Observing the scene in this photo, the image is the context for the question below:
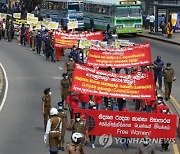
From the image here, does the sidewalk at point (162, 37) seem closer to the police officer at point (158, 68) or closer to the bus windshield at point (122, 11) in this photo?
the bus windshield at point (122, 11)

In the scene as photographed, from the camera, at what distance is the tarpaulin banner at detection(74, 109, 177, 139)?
55.1 ft

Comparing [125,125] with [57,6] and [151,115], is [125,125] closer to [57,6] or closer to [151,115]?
[151,115]

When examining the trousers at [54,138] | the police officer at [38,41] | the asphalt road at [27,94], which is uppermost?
the police officer at [38,41]

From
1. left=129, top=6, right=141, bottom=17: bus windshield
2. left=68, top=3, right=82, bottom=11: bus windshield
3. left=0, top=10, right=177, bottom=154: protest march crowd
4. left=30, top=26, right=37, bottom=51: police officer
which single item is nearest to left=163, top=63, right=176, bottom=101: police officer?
left=0, top=10, right=177, bottom=154: protest march crowd

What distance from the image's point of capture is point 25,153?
54.5ft

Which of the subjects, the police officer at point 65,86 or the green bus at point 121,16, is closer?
the police officer at point 65,86

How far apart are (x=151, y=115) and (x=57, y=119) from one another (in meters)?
2.78

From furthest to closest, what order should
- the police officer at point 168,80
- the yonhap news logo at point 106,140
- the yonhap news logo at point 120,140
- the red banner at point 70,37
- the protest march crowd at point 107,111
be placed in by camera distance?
the red banner at point 70,37 → the police officer at point 168,80 → the yonhap news logo at point 106,140 → the yonhap news logo at point 120,140 → the protest march crowd at point 107,111

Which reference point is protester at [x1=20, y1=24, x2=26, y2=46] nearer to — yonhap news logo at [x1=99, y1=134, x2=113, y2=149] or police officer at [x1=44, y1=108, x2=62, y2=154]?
yonhap news logo at [x1=99, y1=134, x2=113, y2=149]

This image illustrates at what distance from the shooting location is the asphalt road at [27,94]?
17.3m

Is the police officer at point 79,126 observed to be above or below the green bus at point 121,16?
below

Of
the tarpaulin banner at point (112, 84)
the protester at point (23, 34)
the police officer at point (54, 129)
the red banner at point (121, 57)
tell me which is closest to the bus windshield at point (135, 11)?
the protester at point (23, 34)

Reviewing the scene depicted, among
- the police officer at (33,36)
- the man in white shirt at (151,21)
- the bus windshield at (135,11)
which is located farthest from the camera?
the man in white shirt at (151,21)

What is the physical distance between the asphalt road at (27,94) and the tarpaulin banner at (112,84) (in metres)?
1.65
